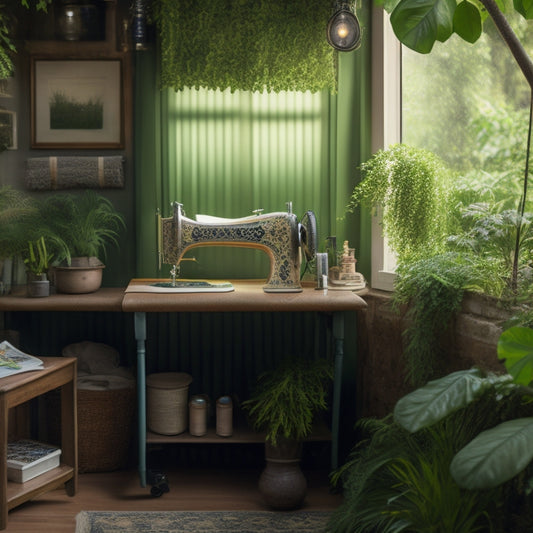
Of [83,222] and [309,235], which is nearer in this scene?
[309,235]

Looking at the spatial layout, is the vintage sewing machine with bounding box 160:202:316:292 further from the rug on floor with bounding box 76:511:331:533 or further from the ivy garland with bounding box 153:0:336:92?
the rug on floor with bounding box 76:511:331:533

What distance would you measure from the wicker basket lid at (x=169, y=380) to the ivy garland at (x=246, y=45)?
4.60 feet

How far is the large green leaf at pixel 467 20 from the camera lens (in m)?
2.42

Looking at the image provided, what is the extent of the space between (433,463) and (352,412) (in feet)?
4.70

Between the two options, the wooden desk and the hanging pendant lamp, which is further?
the hanging pendant lamp

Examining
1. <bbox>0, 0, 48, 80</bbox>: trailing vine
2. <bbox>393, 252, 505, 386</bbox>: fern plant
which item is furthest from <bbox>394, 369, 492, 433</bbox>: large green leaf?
<bbox>0, 0, 48, 80</bbox>: trailing vine

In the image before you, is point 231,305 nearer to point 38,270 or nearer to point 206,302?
point 206,302

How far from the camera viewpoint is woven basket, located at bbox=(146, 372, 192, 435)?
347 cm

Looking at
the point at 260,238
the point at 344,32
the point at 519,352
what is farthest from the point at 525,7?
the point at 260,238

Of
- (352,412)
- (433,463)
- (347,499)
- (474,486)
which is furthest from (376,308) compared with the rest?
(474,486)

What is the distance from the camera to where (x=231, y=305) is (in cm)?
319

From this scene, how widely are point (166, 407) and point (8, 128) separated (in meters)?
1.62

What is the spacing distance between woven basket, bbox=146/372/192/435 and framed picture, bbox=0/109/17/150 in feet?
4.61

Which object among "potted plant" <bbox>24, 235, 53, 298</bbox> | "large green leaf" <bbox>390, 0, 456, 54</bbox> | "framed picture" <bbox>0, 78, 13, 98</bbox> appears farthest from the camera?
"framed picture" <bbox>0, 78, 13, 98</bbox>
